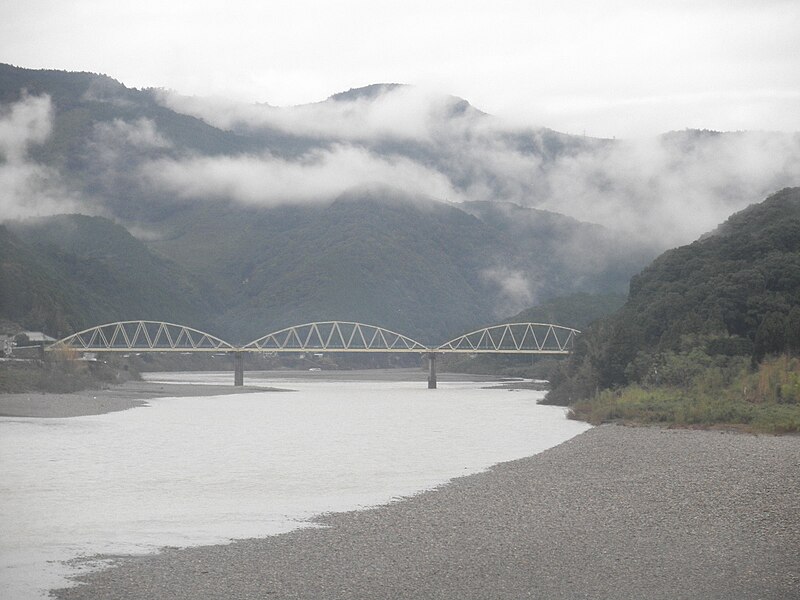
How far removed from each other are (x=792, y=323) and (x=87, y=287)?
157 m

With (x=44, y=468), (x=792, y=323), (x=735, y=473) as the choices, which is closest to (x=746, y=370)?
(x=792, y=323)

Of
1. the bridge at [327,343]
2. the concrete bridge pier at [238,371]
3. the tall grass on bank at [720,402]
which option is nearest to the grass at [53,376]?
the bridge at [327,343]

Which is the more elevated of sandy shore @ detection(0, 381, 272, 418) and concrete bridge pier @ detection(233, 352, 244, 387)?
concrete bridge pier @ detection(233, 352, 244, 387)

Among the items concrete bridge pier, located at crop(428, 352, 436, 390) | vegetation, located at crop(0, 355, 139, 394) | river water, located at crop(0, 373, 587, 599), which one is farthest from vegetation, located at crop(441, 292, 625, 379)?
river water, located at crop(0, 373, 587, 599)

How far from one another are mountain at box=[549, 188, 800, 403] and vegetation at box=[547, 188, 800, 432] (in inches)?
3.3

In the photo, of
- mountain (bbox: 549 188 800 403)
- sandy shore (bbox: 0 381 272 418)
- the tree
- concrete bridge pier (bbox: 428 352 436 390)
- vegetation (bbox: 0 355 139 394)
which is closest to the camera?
the tree

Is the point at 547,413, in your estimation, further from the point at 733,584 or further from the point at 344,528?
the point at 733,584

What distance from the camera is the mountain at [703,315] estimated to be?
2409 inches

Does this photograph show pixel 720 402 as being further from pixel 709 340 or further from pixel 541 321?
pixel 541 321

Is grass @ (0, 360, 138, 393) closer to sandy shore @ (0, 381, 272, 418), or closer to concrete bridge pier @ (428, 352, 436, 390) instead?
sandy shore @ (0, 381, 272, 418)

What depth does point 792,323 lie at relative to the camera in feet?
189

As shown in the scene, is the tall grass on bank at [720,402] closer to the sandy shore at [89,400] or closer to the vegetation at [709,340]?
the vegetation at [709,340]

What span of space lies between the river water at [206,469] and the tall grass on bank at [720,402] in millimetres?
2894

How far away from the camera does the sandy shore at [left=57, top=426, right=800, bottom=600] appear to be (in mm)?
17188
